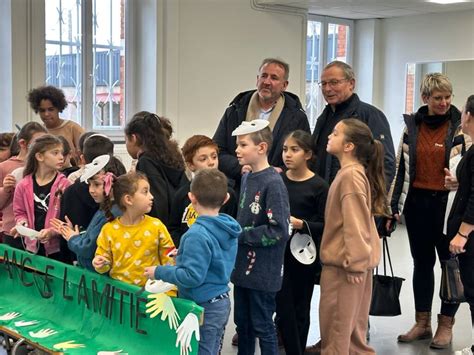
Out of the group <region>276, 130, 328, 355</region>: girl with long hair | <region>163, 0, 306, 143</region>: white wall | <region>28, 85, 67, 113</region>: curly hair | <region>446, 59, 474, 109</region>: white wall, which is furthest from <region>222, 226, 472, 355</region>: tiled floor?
<region>446, 59, 474, 109</region>: white wall

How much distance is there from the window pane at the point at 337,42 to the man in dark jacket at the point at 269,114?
5.44 metres

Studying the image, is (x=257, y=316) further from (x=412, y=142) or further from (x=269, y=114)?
(x=412, y=142)

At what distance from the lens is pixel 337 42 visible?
371 inches

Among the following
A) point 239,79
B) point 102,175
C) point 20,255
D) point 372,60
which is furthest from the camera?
point 372,60

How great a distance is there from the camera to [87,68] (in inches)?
272

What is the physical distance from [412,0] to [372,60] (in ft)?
5.13

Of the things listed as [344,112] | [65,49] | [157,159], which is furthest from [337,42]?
[157,159]

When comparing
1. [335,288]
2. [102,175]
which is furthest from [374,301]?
[102,175]

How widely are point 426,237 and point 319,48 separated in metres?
5.48

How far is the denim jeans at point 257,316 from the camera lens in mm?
3252

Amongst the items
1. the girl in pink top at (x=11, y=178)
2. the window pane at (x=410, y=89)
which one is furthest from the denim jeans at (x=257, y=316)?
the window pane at (x=410, y=89)

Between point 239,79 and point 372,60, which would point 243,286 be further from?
point 372,60

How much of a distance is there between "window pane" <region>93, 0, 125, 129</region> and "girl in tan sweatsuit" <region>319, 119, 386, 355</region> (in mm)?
4216

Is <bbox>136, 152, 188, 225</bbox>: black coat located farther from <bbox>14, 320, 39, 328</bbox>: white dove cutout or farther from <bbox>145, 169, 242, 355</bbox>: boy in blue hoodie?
<bbox>14, 320, 39, 328</bbox>: white dove cutout
